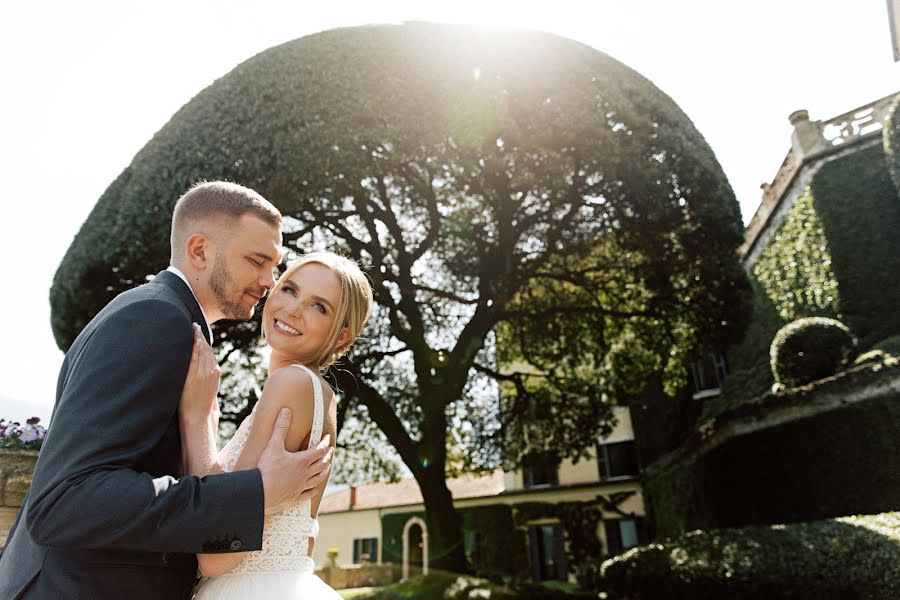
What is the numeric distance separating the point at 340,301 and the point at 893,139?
17.5 meters

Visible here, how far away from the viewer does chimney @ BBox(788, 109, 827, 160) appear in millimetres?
17891

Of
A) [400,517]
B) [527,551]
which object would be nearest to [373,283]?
[527,551]

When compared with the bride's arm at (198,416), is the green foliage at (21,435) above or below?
above

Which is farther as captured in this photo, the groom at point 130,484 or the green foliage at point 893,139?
the green foliage at point 893,139

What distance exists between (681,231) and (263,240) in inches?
425

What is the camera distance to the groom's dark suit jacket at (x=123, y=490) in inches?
68.1

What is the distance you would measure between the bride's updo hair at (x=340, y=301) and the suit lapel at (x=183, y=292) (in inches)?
16.6

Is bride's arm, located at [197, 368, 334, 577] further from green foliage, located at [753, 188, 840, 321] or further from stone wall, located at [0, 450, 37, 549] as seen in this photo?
green foliage, located at [753, 188, 840, 321]

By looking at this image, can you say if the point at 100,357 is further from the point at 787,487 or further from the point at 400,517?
the point at 400,517

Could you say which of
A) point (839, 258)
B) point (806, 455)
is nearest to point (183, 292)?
point (806, 455)

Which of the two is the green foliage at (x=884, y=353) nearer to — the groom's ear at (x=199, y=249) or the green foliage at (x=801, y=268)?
the green foliage at (x=801, y=268)

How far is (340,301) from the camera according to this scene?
2799 millimetres

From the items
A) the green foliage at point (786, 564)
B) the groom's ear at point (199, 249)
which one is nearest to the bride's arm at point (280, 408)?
the groom's ear at point (199, 249)

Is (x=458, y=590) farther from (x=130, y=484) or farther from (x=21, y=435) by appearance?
(x=130, y=484)
